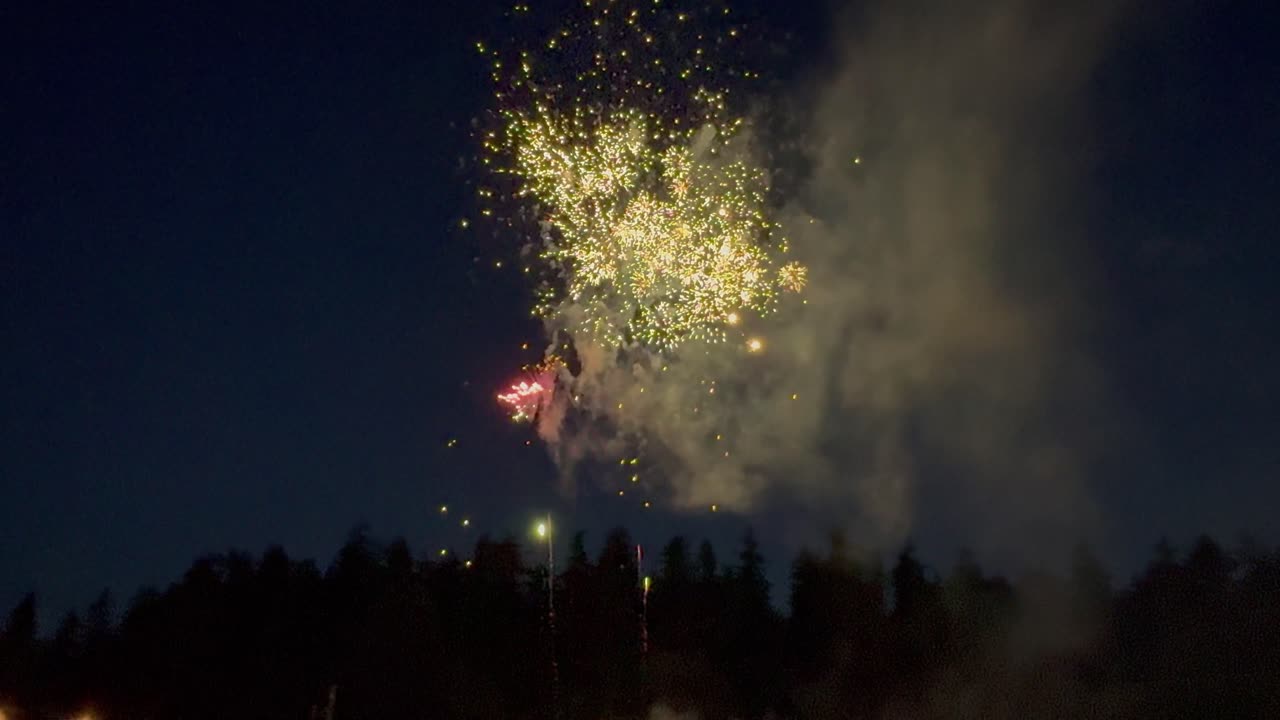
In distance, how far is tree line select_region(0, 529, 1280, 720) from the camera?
98.2 feet

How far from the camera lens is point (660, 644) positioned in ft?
119

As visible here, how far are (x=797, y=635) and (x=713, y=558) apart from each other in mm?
7094

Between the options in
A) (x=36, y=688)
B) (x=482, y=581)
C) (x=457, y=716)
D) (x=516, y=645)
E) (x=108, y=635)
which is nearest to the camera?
(x=457, y=716)

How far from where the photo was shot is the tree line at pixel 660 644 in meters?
29.9

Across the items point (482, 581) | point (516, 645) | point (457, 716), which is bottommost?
point (457, 716)

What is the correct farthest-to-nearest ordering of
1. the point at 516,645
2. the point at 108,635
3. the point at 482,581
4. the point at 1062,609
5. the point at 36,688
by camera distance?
1. the point at 108,635
2. the point at 36,688
3. the point at 482,581
4. the point at 516,645
5. the point at 1062,609

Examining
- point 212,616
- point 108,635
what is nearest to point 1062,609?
point 212,616

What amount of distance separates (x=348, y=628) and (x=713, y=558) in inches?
565

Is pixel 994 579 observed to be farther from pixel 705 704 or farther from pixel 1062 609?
pixel 705 704

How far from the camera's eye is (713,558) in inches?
1768

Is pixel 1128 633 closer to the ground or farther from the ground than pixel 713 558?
closer to the ground

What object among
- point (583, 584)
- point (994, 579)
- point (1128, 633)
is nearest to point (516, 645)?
point (583, 584)

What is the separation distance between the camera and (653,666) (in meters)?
35.3

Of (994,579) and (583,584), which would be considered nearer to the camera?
(994,579)
